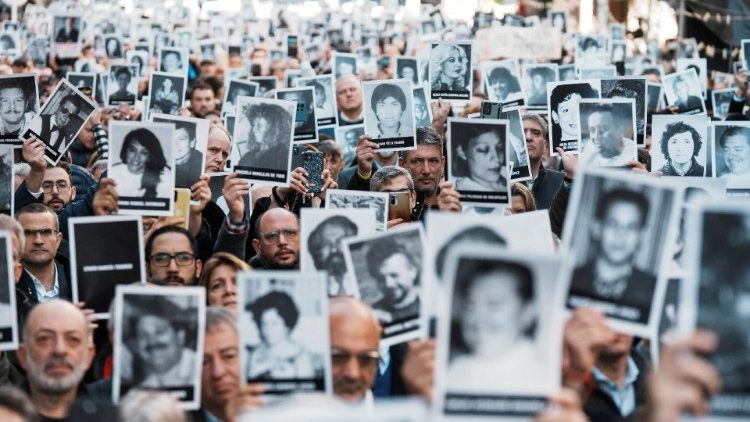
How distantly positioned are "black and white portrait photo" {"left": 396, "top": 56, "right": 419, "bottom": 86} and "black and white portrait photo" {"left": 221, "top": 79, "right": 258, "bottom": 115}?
1.25 meters

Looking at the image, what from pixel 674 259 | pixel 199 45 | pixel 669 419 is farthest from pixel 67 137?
pixel 199 45

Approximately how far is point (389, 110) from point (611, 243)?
533cm

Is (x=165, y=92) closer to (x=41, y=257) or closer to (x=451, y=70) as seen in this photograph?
(x=451, y=70)

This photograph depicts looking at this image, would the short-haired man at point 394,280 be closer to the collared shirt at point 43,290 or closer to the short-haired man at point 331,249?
the short-haired man at point 331,249

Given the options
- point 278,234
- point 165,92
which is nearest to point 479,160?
point 278,234

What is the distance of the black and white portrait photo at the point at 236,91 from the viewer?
1303 cm

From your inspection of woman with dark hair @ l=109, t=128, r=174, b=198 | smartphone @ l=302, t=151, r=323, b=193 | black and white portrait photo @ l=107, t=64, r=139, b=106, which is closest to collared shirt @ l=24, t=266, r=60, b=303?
woman with dark hair @ l=109, t=128, r=174, b=198

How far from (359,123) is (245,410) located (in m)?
7.49

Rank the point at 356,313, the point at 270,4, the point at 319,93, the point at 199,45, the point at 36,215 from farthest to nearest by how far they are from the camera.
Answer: the point at 270,4
the point at 199,45
the point at 319,93
the point at 36,215
the point at 356,313

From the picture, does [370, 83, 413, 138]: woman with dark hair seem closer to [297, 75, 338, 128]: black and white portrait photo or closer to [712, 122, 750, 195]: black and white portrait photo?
[297, 75, 338, 128]: black and white portrait photo

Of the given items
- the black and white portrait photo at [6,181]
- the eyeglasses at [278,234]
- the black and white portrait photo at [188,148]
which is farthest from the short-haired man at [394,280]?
the black and white portrait photo at [6,181]

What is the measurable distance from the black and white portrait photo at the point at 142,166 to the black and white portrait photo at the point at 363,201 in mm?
854

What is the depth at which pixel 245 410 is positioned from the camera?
15.1 feet

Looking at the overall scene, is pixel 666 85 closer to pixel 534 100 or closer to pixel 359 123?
pixel 534 100
